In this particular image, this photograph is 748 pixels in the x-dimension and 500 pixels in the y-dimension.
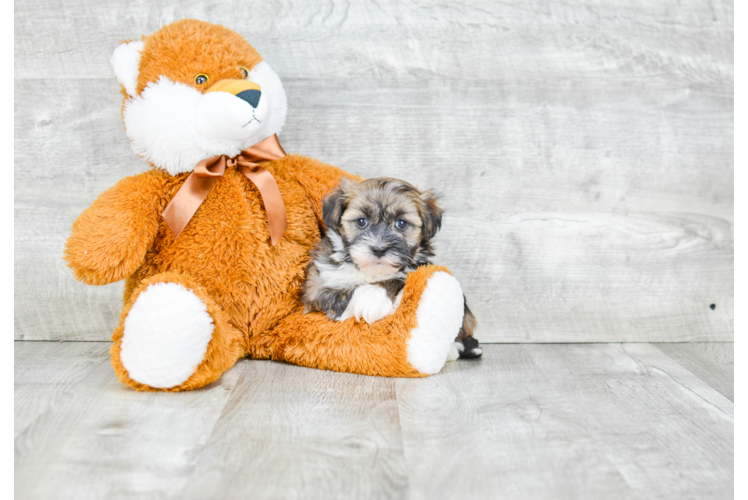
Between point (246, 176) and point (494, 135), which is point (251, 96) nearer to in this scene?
point (246, 176)

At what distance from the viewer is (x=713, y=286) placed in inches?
102

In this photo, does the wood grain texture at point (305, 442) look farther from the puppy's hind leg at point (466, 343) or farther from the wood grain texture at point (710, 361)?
the wood grain texture at point (710, 361)

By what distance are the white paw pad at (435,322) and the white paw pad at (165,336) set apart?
61 cm

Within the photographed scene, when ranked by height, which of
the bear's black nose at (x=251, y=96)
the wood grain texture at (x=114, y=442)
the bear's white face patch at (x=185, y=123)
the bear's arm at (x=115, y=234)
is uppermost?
the bear's black nose at (x=251, y=96)

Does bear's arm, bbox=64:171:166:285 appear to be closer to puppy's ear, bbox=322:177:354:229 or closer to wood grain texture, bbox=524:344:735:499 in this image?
puppy's ear, bbox=322:177:354:229

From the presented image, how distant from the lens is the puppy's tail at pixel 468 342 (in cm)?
221

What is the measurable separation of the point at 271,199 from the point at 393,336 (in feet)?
1.87

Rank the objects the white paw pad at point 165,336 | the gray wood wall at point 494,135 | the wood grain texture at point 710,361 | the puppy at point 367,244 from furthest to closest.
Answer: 1. the gray wood wall at point 494,135
2. the wood grain texture at point 710,361
3. the puppy at point 367,244
4. the white paw pad at point 165,336

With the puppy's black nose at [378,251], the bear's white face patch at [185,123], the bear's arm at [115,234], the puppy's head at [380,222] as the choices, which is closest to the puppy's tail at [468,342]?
the puppy's head at [380,222]

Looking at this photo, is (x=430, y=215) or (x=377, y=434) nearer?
(x=377, y=434)

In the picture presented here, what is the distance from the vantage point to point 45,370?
82.0 inches

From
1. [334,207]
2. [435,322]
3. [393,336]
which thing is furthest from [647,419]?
[334,207]

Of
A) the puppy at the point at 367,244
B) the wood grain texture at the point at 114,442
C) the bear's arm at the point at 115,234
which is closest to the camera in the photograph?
the wood grain texture at the point at 114,442

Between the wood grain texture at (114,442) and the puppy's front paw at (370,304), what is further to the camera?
the puppy's front paw at (370,304)
